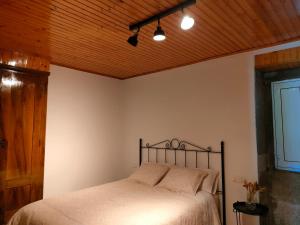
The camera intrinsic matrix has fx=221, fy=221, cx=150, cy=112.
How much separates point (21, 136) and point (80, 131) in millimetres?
891

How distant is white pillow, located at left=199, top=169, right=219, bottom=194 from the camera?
9.02 feet

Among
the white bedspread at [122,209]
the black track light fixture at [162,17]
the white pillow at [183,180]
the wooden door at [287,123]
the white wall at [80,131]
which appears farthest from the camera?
the white wall at [80,131]

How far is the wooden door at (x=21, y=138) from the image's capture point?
276 centimetres

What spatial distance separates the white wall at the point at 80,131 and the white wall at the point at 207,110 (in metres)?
0.36

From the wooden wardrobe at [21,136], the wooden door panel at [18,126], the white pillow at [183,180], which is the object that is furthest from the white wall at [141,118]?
the white pillow at [183,180]

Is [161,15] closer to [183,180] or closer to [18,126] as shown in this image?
[183,180]

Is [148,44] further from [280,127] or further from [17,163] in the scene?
[17,163]

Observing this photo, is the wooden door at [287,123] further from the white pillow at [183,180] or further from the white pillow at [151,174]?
the white pillow at [151,174]

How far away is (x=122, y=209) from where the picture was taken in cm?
216

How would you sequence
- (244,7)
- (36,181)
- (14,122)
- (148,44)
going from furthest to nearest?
(36,181)
(14,122)
(148,44)
(244,7)

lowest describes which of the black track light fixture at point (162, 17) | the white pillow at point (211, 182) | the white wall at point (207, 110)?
the white pillow at point (211, 182)

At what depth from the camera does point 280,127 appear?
2.95 m

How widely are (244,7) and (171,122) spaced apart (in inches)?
80.1

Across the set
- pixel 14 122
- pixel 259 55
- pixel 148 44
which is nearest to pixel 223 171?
pixel 259 55
